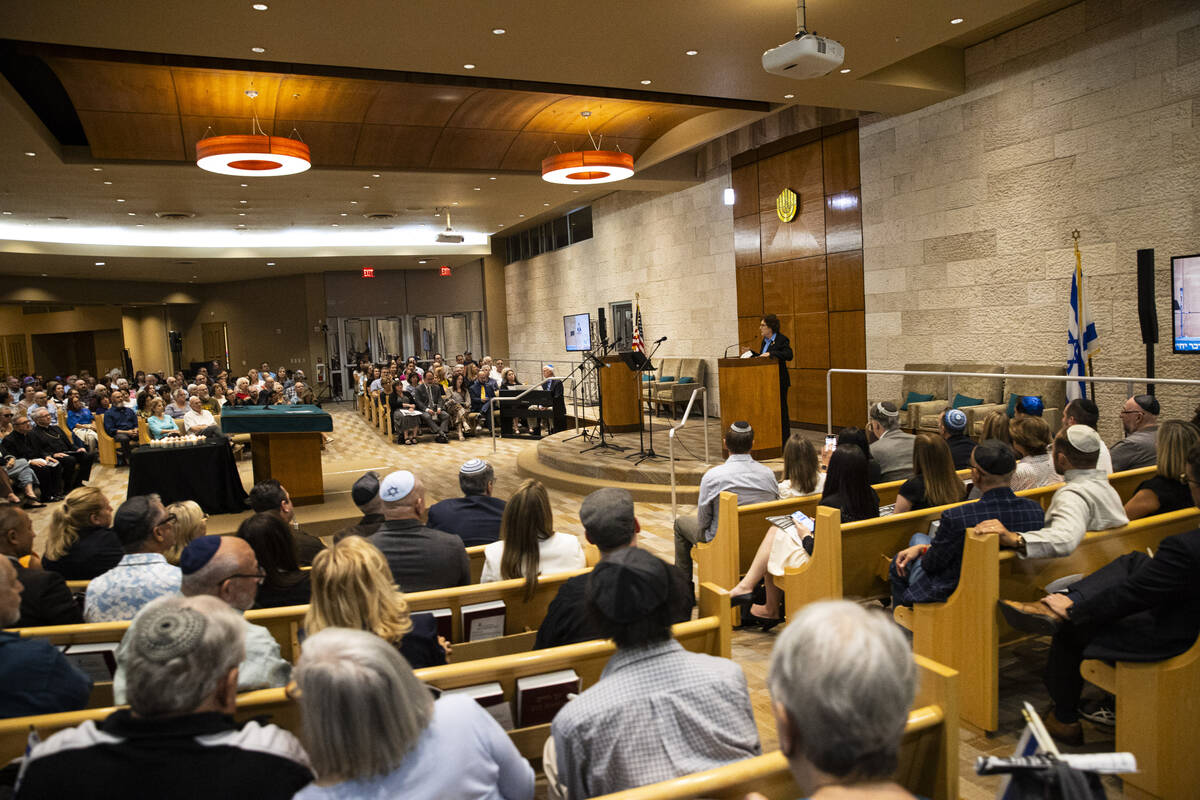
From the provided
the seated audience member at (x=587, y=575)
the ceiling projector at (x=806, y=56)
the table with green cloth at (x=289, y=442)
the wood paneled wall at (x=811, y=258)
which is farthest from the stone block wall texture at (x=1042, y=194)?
the table with green cloth at (x=289, y=442)

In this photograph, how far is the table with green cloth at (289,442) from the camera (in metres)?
6.65

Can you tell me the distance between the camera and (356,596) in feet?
7.23

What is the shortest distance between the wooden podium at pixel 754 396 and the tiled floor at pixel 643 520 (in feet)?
3.73

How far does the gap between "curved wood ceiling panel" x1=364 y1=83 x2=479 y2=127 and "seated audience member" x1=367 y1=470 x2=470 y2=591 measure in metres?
6.23

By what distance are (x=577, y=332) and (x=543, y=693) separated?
49.0 ft

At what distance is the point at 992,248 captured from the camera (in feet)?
26.0

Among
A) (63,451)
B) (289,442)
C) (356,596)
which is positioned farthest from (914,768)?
(63,451)

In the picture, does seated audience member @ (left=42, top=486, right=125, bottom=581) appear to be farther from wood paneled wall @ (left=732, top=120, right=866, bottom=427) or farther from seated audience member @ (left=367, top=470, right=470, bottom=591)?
wood paneled wall @ (left=732, top=120, right=866, bottom=427)

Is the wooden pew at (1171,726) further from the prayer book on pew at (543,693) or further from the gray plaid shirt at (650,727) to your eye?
the prayer book on pew at (543,693)

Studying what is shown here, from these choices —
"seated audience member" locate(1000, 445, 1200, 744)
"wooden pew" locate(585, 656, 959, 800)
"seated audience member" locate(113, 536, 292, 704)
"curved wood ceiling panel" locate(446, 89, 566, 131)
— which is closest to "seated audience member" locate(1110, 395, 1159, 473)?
"seated audience member" locate(1000, 445, 1200, 744)

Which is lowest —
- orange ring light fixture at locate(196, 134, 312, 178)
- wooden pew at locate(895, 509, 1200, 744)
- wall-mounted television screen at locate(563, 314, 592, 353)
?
wooden pew at locate(895, 509, 1200, 744)

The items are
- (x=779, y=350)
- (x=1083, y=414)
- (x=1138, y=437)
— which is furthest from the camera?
(x=779, y=350)

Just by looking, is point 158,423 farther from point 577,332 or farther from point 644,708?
point 644,708

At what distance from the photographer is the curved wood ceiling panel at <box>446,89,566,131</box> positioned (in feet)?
28.6
